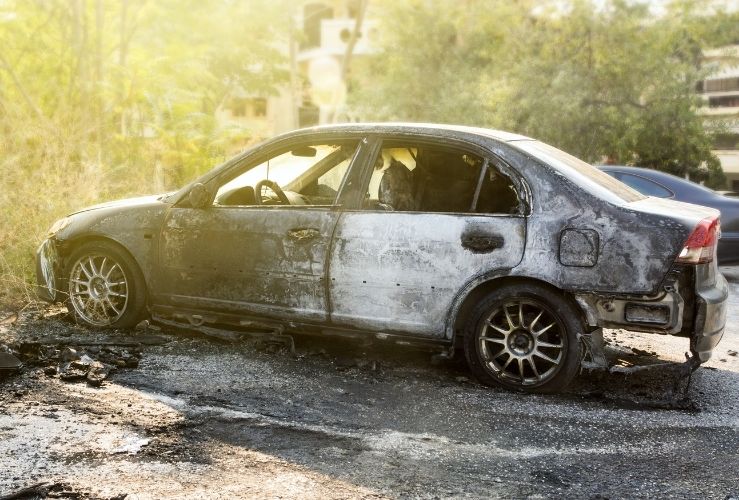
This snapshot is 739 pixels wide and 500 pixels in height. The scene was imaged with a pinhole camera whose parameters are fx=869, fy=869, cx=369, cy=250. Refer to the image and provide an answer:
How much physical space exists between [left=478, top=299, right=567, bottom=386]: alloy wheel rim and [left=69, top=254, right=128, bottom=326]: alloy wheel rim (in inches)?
112

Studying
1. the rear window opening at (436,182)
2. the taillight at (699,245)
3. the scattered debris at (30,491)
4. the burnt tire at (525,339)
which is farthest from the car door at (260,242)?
the scattered debris at (30,491)

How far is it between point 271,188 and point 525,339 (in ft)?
6.98

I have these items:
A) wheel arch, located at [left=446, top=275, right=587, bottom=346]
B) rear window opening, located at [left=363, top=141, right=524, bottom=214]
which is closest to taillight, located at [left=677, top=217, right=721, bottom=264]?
wheel arch, located at [left=446, top=275, right=587, bottom=346]

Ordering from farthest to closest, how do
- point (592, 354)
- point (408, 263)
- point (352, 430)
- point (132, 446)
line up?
point (408, 263), point (592, 354), point (352, 430), point (132, 446)

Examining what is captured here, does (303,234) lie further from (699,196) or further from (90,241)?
(699,196)

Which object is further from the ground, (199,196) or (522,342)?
(199,196)

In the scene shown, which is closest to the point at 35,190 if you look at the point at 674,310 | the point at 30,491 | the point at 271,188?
the point at 271,188

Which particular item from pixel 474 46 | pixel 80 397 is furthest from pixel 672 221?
pixel 474 46

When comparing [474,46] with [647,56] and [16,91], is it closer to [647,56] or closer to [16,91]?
[647,56]

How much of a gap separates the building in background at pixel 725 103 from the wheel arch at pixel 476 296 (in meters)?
24.3

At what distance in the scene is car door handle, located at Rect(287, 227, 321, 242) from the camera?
5.82 m

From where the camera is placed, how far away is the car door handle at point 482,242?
537cm

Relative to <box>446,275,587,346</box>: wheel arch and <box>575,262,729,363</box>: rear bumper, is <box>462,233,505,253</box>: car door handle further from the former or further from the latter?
<box>575,262,729,363</box>: rear bumper

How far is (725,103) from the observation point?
45531 millimetres
